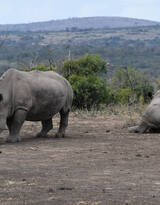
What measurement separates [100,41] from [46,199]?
120 metres

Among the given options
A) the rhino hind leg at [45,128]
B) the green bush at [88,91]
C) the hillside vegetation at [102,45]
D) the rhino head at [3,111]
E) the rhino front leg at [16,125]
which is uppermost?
the rhino head at [3,111]

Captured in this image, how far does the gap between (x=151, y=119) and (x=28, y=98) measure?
3.11 metres

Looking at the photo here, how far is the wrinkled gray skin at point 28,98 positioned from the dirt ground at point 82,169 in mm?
491

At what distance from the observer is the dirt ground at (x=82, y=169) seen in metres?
6.77

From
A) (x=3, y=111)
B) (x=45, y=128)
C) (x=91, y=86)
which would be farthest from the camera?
(x=91, y=86)

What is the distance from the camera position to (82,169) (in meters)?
8.73

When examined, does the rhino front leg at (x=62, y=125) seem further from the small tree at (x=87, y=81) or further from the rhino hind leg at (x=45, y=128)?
the small tree at (x=87, y=81)

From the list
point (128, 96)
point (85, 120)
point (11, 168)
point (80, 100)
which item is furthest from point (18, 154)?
point (128, 96)

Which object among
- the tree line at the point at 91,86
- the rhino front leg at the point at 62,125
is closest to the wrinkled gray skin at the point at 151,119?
the rhino front leg at the point at 62,125

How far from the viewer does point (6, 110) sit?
1190 centimetres

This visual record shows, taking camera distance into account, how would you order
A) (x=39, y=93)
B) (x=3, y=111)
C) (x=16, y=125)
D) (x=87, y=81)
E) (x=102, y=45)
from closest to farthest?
(x=3, y=111) → (x=16, y=125) → (x=39, y=93) → (x=87, y=81) → (x=102, y=45)

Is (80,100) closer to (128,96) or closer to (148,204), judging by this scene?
(128,96)

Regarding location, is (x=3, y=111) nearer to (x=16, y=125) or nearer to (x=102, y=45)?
(x=16, y=125)

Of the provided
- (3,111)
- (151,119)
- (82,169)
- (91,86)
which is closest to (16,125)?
(3,111)
